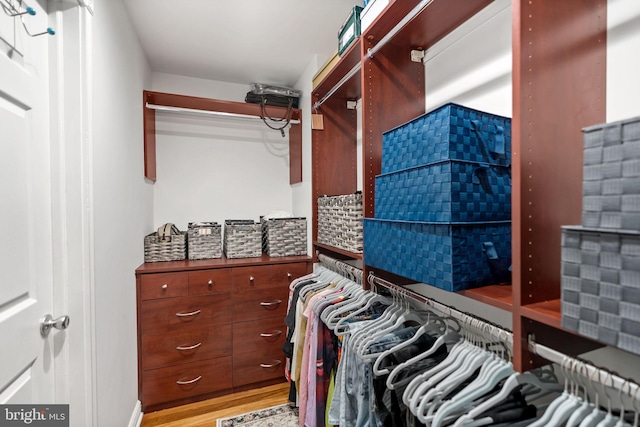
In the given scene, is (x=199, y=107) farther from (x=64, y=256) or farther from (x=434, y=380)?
(x=434, y=380)

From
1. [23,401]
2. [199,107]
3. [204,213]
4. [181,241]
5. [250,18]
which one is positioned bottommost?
[23,401]

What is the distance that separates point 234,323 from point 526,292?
1974 mm

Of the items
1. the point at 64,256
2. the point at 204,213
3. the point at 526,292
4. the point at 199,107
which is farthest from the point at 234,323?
the point at 526,292

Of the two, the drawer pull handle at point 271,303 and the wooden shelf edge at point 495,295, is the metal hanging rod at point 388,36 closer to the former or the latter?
the wooden shelf edge at point 495,295

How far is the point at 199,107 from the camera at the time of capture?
2.46 meters

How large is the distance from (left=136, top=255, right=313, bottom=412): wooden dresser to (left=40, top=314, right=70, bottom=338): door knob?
890mm

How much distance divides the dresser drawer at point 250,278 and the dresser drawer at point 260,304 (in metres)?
0.05

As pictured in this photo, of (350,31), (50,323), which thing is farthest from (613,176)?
(50,323)

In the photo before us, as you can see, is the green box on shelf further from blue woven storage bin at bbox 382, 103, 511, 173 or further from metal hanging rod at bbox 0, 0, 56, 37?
metal hanging rod at bbox 0, 0, 56, 37

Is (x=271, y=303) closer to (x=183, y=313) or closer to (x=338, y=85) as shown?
(x=183, y=313)

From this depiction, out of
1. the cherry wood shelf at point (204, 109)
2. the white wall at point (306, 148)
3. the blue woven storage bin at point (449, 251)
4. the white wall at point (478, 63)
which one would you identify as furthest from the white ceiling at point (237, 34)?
the blue woven storage bin at point (449, 251)

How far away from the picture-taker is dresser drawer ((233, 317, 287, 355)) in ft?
7.32

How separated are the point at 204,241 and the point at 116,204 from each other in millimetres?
825

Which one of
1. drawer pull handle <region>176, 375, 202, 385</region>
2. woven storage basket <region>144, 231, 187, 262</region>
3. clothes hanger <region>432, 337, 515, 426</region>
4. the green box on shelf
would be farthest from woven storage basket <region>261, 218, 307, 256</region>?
clothes hanger <region>432, 337, 515, 426</region>
